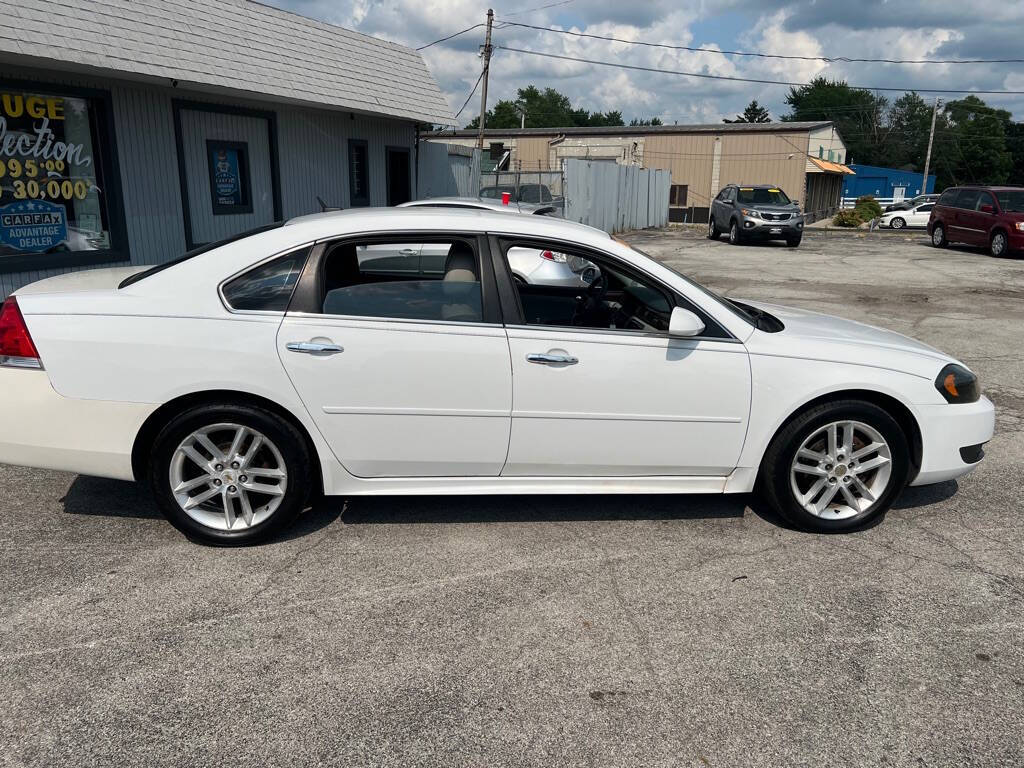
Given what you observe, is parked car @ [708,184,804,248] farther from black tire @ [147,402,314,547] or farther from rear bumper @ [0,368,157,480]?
rear bumper @ [0,368,157,480]

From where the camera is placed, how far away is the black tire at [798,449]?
13.1 ft

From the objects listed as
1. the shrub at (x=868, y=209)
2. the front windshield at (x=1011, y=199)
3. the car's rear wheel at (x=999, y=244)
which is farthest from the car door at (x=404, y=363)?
the shrub at (x=868, y=209)

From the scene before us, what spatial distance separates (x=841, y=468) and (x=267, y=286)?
2.98 m

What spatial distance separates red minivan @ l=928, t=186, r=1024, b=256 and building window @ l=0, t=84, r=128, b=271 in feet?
65.8

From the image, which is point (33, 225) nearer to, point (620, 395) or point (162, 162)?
point (162, 162)

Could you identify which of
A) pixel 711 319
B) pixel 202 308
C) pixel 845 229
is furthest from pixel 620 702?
pixel 845 229

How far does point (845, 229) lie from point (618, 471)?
3492 cm

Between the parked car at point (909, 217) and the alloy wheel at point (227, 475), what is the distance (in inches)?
1436

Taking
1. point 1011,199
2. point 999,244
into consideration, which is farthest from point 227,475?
point 1011,199

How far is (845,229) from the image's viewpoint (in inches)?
1385

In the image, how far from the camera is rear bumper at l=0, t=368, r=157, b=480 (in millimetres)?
3721

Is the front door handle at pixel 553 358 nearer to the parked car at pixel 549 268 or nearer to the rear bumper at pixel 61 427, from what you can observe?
the parked car at pixel 549 268

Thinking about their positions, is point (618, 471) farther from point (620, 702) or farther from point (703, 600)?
point (620, 702)

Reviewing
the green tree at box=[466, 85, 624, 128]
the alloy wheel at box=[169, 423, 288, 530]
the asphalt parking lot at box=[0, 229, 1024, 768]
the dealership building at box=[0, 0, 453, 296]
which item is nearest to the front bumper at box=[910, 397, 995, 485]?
the asphalt parking lot at box=[0, 229, 1024, 768]
